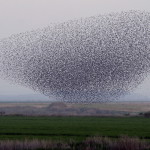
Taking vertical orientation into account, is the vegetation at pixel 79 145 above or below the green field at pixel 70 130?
below

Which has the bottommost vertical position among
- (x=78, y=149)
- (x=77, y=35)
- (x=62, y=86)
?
(x=78, y=149)

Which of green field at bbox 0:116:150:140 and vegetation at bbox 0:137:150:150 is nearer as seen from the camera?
vegetation at bbox 0:137:150:150

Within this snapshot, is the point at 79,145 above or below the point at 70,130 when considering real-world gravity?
below

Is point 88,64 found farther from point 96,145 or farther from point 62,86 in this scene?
point 96,145

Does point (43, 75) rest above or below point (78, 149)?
above

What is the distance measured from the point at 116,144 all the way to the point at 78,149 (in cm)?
206

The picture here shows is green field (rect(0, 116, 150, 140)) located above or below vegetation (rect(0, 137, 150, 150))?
above

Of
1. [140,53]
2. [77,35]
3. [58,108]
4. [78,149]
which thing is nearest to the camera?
[78,149]

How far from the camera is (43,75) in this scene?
2463 inches

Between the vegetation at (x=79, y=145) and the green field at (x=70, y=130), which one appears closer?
the vegetation at (x=79, y=145)

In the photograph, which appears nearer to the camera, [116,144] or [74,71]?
[116,144]

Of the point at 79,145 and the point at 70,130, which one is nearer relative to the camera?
the point at 79,145

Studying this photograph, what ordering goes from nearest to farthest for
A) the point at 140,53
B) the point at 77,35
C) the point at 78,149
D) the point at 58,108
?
the point at 78,149, the point at 140,53, the point at 77,35, the point at 58,108

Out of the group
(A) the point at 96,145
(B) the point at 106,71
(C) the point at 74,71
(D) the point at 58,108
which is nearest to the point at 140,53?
(B) the point at 106,71
